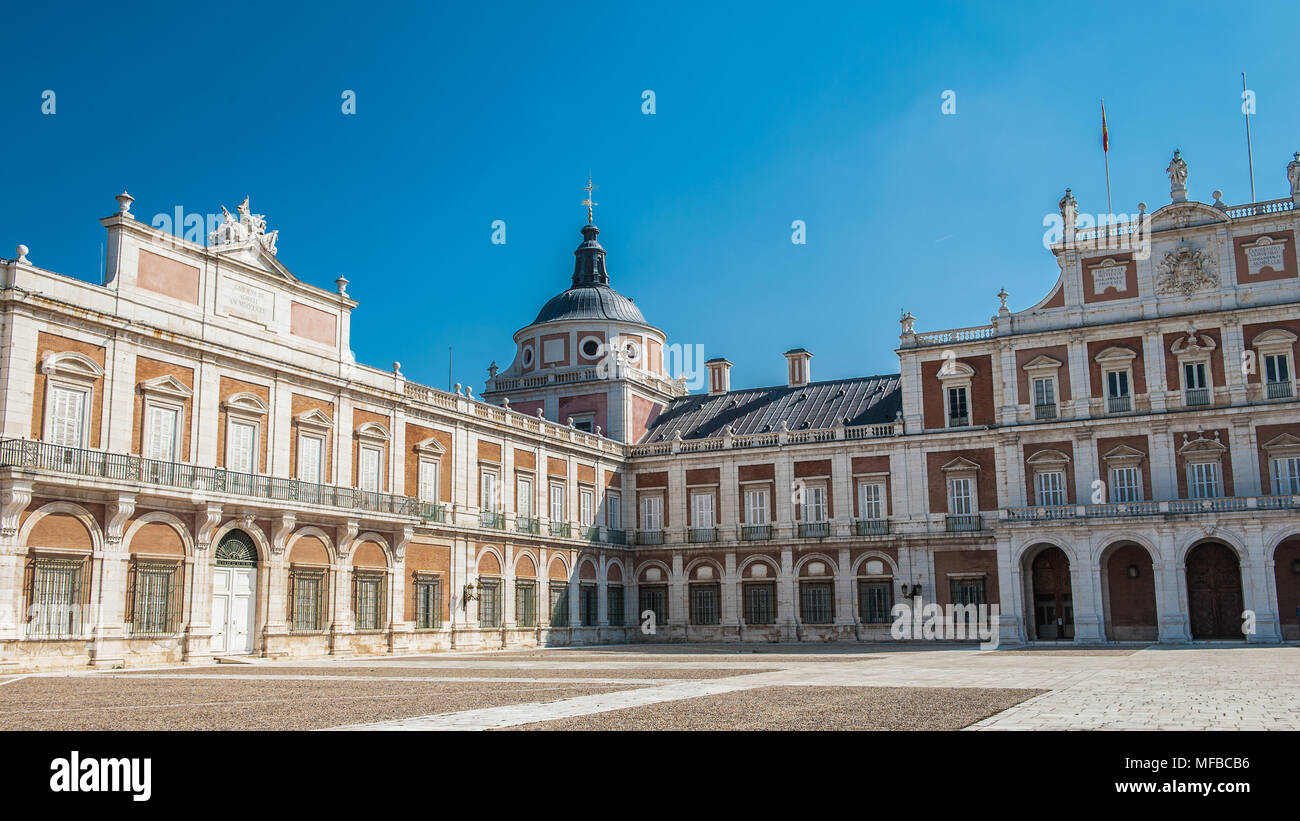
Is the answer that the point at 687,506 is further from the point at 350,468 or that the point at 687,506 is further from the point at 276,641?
the point at 276,641

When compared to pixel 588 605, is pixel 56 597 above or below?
above

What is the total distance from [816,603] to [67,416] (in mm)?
29755

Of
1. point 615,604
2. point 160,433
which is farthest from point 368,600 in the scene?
point 615,604

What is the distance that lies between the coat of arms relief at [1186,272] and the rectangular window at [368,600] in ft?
97.3

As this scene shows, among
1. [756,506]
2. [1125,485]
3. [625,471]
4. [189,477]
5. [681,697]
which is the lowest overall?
[681,697]

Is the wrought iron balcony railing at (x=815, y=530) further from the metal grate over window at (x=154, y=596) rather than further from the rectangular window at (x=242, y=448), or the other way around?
the metal grate over window at (x=154, y=596)

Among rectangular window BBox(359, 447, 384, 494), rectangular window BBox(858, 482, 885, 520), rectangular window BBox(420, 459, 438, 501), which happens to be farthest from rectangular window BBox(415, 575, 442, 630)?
rectangular window BBox(858, 482, 885, 520)

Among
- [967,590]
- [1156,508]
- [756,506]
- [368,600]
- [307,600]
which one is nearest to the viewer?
[307,600]

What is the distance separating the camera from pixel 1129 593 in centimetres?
4116

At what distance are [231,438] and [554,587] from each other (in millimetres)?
17086

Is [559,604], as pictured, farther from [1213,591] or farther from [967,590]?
[1213,591]

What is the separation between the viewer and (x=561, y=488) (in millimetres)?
46188

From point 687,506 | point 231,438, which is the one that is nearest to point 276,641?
point 231,438

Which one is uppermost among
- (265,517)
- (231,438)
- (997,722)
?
(231,438)
